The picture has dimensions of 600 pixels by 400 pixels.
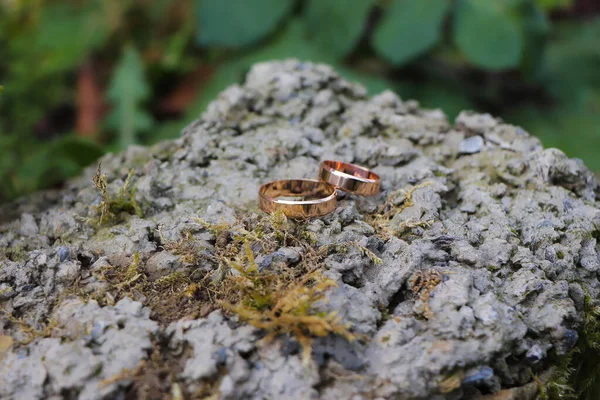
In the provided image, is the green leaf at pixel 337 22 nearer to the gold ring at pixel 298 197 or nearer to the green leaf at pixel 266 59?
the green leaf at pixel 266 59

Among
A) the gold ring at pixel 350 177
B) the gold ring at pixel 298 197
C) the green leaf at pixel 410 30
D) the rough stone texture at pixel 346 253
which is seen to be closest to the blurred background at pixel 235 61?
the green leaf at pixel 410 30

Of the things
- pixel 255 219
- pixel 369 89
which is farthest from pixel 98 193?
pixel 369 89

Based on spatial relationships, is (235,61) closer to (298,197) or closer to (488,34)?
(488,34)

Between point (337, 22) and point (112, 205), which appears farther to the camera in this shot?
point (337, 22)

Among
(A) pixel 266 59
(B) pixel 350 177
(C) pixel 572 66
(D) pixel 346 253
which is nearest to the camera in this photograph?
(D) pixel 346 253

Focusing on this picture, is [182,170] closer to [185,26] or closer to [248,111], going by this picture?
[248,111]

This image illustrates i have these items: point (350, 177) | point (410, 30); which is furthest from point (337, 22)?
point (350, 177)
